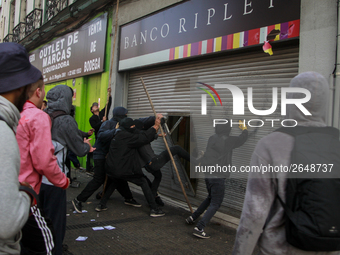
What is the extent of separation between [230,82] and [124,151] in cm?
243

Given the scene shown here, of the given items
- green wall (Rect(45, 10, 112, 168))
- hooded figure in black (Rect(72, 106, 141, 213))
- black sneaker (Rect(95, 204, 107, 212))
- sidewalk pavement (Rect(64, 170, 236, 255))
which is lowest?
sidewalk pavement (Rect(64, 170, 236, 255))

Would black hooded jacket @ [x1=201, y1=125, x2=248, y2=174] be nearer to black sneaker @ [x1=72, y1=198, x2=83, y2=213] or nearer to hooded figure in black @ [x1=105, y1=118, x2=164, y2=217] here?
hooded figure in black @ [x1=105, y1=118, x2=164, y2=217]

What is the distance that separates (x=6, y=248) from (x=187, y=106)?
18.0ft

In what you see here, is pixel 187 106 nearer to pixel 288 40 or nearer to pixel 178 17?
pixel 178 17

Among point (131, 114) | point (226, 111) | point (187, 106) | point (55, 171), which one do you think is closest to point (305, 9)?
point (226, 111)

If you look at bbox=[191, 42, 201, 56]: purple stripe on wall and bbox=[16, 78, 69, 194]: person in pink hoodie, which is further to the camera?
bbox=[191, 42, 201, 56]: purple stripe on wall

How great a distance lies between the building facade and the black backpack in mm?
2755

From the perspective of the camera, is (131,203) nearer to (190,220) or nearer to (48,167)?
(190,220)

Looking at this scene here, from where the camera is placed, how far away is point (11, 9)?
22.0 metres

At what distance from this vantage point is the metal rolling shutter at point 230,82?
4.95 meters

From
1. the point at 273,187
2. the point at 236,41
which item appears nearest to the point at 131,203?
the point at 236,41

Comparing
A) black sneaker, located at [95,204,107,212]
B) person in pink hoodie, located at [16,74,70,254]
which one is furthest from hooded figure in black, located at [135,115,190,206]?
person in pink hoodie, located at [16,74,70,254]

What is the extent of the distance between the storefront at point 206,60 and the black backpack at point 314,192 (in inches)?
136

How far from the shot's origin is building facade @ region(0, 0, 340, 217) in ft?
14.4
